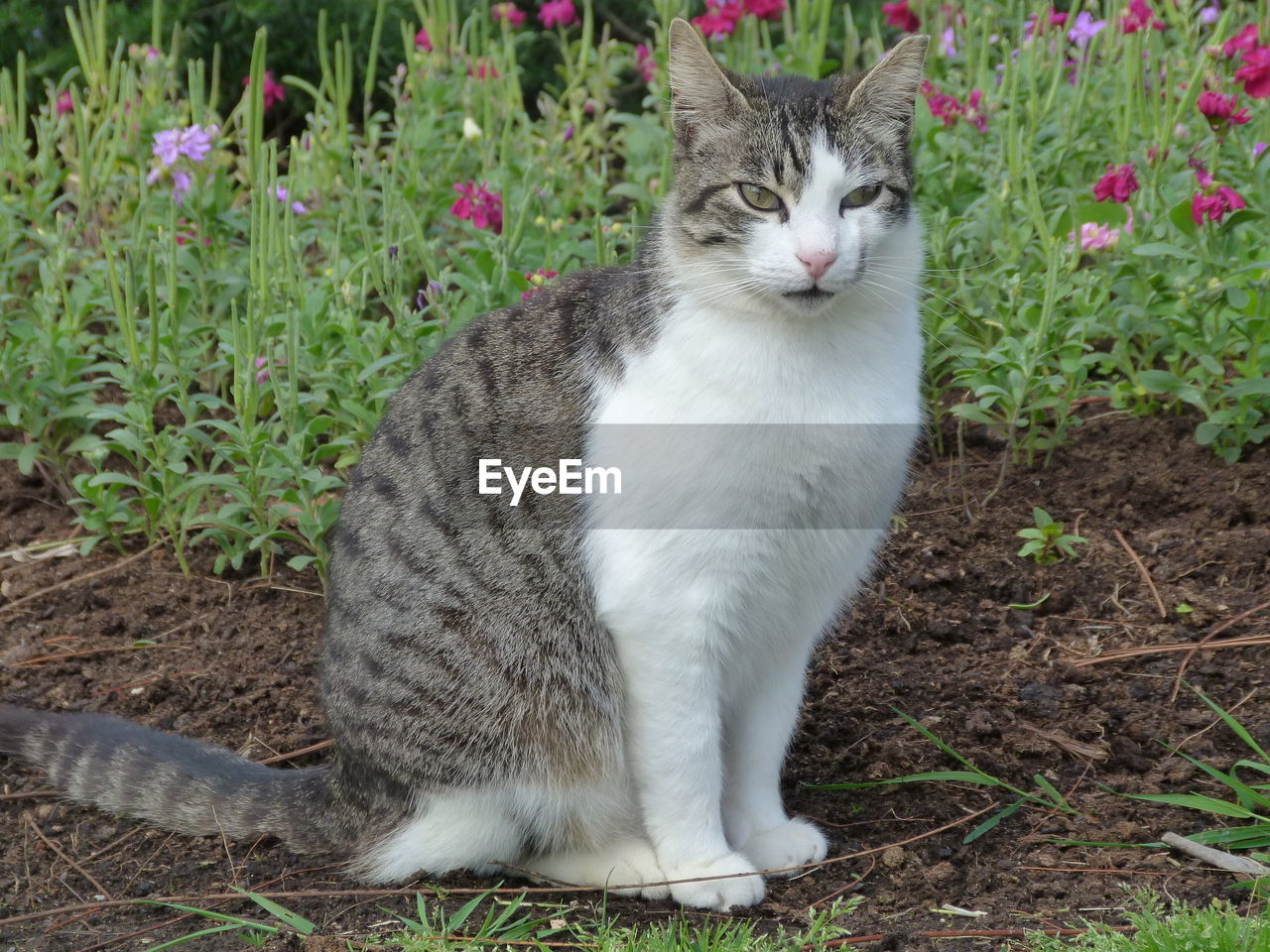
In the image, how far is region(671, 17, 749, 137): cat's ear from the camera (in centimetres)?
254

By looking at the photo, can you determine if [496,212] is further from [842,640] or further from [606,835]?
[606,835]

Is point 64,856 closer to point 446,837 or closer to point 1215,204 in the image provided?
point 446,837

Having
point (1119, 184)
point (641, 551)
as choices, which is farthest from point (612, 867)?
point (1119, 184)

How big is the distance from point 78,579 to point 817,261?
241 centimetres

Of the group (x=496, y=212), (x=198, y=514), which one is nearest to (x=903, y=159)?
(x=496, y=212)

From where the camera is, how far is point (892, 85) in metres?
2.57

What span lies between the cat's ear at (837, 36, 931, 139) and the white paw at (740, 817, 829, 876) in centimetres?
142

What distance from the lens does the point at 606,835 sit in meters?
2.78

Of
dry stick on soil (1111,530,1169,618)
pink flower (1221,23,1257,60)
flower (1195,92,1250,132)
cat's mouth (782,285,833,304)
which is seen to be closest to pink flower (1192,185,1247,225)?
flower (1195,92,1250,132)

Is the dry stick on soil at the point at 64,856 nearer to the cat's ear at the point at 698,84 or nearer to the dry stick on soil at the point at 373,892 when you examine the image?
the dry stick on soil at the point at 373,892

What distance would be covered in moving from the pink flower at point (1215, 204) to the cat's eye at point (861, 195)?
52.8 inches

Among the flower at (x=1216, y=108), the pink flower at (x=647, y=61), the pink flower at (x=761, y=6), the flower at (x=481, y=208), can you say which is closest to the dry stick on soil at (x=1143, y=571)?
the flower at (x=1216, y=108)

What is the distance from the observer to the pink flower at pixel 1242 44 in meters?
3.70

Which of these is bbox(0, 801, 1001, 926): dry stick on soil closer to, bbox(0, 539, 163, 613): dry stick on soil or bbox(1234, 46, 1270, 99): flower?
bbox(0, 539, 163, 613): dry stick on soil
